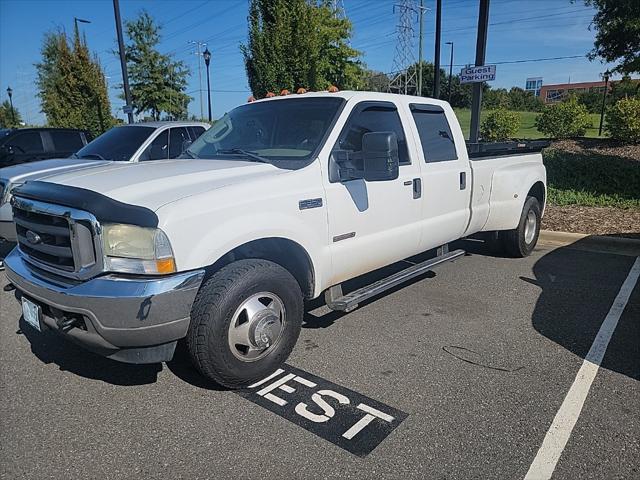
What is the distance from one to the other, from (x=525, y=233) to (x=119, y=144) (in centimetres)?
616

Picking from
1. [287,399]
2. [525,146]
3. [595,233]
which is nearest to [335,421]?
[287,399]

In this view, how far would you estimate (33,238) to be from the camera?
3.14 metres

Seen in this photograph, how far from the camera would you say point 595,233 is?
7.06m

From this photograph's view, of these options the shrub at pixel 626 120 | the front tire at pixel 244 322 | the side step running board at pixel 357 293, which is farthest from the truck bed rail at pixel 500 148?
the shrub at pixel 626 120

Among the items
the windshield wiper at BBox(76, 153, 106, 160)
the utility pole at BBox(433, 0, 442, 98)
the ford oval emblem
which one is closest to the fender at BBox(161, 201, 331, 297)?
the ford oval emblem

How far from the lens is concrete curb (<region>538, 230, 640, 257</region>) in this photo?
6.54m

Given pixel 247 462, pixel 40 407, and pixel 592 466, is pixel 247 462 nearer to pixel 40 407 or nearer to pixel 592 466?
pixel 40 407

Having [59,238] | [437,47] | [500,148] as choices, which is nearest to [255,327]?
[59,238]

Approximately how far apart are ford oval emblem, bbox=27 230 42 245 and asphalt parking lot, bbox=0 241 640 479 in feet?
2.20

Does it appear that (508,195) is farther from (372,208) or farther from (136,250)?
(136,250)

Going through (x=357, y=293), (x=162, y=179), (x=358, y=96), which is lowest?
(x=357, y=293)

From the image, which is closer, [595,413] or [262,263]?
[595,413]

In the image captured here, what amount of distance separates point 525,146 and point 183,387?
5.30m

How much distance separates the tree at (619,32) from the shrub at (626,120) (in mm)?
1806
